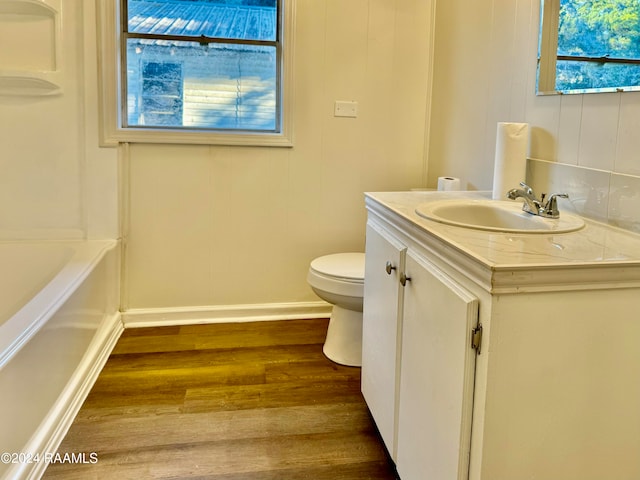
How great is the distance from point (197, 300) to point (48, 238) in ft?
2.55

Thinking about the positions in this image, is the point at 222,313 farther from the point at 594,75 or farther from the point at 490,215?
the point at 594,75

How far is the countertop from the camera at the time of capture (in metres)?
1.00

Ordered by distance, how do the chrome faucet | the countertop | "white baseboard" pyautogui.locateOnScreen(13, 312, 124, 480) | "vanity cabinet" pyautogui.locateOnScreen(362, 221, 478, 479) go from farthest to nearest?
1. "white baseboard" pyautogui.locateOnScreen(13, 312, 124, 480)
2. the chrome faucet
3. "vanity cabinet" pyautogui.locateOnScreen(362, 221, 478, 479)
4. the countertop

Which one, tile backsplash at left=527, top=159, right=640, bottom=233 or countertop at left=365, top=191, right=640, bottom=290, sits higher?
tile backsplash at left=527, top=159, right=640, bottom=233

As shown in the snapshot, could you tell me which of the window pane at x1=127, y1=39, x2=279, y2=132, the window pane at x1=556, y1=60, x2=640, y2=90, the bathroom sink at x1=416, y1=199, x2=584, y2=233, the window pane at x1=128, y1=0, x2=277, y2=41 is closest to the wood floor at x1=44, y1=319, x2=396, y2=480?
the bathroom sink at x1=416, y1=199, x2=584, y2=233

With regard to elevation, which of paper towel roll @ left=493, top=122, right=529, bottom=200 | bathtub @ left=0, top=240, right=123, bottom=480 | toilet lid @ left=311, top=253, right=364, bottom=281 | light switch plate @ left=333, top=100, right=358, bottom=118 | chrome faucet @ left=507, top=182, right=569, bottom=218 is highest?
light switch plate @ left=333, top=100, right=358, bottom=118

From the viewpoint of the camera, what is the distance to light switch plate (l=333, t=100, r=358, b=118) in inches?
110

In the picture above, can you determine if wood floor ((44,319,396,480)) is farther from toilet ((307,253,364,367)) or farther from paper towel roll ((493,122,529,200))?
paper towel roll ((493,122,529,200))

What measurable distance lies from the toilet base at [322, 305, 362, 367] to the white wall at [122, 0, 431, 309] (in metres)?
0.58

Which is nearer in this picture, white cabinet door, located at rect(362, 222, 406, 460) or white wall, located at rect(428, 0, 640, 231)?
white wall, located at rect(428, 0, 640, 231)

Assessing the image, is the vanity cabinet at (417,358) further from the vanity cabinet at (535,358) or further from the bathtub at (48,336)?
the bathtub at (48,336)

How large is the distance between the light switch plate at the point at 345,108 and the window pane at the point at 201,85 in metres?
0.32

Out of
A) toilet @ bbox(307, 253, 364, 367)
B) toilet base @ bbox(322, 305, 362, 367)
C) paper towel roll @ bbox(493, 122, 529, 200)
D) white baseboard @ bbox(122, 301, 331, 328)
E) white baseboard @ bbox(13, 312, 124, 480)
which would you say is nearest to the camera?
white baseboard @ bbox(13, 312, 124, 480)

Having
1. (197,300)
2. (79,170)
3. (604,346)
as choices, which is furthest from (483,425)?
(79,170)
